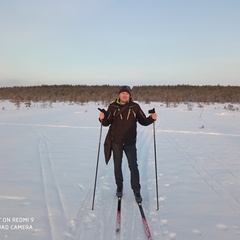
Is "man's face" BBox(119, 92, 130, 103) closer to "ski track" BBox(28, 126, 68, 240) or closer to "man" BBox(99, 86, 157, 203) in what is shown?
"man" BBox(99, 86, 157, 203)

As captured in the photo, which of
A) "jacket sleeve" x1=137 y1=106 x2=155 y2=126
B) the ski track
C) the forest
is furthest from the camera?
the forest

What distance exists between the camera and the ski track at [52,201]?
3812 millimetres

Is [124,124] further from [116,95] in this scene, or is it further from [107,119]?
[116,95]

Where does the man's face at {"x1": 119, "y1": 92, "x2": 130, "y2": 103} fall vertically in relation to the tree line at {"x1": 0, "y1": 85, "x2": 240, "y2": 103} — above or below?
below

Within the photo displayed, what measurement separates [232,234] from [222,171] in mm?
2998

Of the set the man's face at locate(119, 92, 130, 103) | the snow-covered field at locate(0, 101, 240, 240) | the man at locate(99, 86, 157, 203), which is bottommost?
the snow-covered field at locate(0, 101, 240, 240)

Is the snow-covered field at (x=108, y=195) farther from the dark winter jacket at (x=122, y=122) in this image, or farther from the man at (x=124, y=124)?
the dark winter jacket at (x=122, y=122)

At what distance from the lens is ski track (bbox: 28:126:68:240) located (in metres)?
3.81

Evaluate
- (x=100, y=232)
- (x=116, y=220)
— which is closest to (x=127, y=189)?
(x=116, y=220)

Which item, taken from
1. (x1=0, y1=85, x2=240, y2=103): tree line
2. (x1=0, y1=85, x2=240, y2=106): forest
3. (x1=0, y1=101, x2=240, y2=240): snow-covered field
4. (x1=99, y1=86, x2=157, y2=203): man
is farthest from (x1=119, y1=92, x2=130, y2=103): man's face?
(x1=0, y1=85, x2=240, y2=103): tree line

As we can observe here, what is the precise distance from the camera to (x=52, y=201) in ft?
15.5

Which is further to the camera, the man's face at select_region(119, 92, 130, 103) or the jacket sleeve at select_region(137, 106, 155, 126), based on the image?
the jacket sleeve at select_region(137, 106, 155, 126)

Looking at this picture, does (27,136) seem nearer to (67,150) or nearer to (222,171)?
(67,150)

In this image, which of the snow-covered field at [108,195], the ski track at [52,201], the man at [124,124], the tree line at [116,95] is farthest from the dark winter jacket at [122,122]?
the tree line at [116,95]
